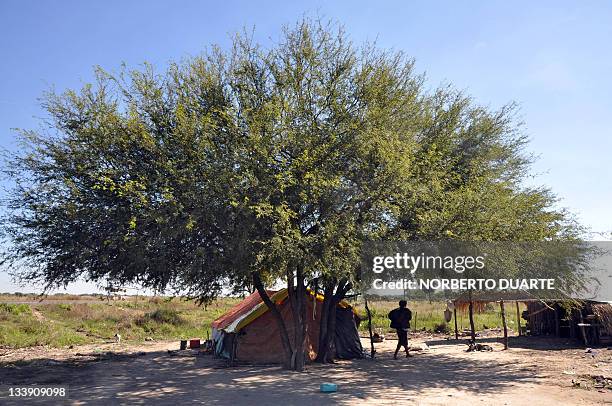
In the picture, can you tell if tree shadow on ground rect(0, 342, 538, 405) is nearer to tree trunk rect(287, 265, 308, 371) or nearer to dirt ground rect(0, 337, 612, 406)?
dirt ground rect(0, 337, 612, 406)

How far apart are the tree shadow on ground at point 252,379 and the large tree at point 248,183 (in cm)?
234

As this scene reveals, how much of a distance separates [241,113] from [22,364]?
40.2 ft

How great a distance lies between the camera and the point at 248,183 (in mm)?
13227

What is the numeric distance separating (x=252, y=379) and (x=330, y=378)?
92.0 inches

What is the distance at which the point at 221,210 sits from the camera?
12977mm

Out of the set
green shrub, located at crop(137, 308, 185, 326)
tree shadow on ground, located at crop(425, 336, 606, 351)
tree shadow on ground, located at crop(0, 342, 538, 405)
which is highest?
green shrub, located at crop(137, 308, 185, 326)

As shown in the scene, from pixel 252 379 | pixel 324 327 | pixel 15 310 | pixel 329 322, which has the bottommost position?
pixel 252 379

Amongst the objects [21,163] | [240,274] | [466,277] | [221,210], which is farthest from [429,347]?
[21,163]

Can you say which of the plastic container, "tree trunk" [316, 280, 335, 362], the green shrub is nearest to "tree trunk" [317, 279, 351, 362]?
"tree trunk" [316, 280, 335, 362]

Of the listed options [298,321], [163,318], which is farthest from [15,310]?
[298,321]

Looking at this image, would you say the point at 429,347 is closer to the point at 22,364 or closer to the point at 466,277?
the point at 466,277

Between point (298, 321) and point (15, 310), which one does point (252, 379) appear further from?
point (15, 310)

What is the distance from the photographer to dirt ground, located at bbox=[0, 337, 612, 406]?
12.0 meters

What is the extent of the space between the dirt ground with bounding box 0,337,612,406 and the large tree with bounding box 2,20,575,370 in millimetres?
2703
